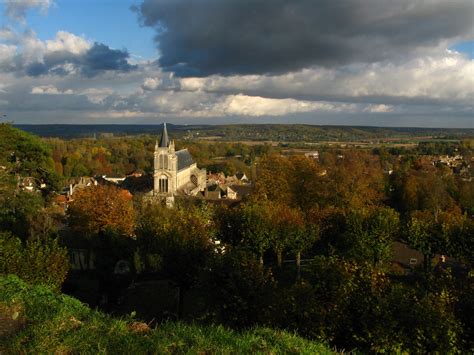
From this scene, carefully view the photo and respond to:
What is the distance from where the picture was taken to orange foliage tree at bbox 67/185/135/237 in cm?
2755

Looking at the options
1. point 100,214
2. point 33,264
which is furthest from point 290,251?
point 33,264

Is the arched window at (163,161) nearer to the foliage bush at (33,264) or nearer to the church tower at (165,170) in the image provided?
the church tower at (165,170)

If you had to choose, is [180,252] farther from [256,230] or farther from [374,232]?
[374,232]

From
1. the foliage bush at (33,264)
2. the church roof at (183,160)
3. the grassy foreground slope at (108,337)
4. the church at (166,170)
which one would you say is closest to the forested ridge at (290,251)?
the foliage bush at (33,264)

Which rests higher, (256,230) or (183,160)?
(183,160)

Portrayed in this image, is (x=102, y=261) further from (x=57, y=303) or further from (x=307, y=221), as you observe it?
(x=57, y=303)

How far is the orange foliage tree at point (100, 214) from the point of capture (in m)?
27.5

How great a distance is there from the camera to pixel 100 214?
27.8 metres

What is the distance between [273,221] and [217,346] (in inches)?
740

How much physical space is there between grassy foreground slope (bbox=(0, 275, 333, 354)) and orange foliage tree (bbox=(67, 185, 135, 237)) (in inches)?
745

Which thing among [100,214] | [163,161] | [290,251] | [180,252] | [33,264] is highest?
[163,161]

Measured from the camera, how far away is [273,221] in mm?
25531

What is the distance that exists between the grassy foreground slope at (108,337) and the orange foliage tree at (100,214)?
18.9 m

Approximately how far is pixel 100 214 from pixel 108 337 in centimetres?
2172
